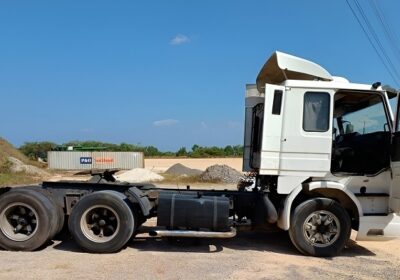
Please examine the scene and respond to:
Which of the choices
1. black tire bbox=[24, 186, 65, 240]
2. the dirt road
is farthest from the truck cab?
black tire bbox=[24, 186, 65, 240]

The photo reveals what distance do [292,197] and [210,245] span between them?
1.81 metres

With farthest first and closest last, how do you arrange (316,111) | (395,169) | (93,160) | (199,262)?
(93,160)
(316,111)
(395,169)
(199,262)

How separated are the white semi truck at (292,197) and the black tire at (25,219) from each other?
17mm

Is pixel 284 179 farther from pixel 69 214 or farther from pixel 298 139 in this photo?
pixel 69 214

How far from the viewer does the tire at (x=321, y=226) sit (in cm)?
792

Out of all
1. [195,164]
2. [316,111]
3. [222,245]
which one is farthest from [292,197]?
[195,164]

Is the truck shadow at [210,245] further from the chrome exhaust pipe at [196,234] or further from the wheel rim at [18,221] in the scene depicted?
the wheel rim at [18,221]

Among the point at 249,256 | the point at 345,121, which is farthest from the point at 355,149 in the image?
the point at 249,256

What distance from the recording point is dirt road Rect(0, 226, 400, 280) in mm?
6648

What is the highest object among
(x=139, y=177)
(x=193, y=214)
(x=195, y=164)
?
(x=193, y=214)

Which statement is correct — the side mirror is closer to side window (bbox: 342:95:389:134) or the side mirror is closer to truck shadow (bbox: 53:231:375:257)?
side window (bbox: 342:95:389:134)

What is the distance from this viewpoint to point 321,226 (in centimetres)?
802

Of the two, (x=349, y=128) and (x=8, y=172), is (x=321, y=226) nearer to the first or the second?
(x=349, y=128)

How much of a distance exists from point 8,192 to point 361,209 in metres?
6.08
